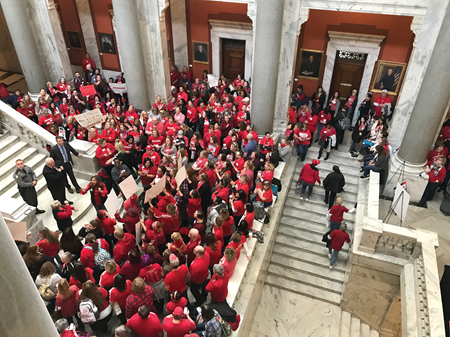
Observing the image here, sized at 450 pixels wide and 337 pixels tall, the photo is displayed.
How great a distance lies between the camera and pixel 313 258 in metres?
8.76

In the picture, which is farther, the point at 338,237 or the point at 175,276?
the point at 338,237

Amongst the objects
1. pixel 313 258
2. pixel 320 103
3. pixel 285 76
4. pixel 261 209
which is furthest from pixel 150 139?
pixel 320 103

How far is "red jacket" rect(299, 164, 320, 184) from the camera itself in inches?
346

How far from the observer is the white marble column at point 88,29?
14.2 m

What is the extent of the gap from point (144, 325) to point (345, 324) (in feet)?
18.1

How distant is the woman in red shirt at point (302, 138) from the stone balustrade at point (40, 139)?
5284mm

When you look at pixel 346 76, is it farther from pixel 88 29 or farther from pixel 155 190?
pixel 88 29

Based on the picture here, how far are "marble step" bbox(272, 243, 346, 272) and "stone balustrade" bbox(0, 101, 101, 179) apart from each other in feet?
16.7

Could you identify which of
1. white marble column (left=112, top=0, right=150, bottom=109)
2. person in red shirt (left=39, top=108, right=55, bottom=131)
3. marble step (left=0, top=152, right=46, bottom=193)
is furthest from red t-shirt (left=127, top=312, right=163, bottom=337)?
white marble column (left=112, top=0, right=150, bottom=109)

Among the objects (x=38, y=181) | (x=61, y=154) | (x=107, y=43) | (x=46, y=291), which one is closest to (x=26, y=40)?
(x=107, y=43)

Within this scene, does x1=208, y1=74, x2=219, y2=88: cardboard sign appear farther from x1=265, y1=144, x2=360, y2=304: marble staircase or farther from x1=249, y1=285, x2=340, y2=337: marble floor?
x1=249, y1=285, x2=340, y2=337: marble floor

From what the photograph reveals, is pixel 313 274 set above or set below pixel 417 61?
below

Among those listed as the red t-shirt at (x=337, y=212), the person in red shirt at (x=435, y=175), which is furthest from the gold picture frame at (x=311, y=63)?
the red t-shirt at (x=337, y=212)

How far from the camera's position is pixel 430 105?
8.02 meters
